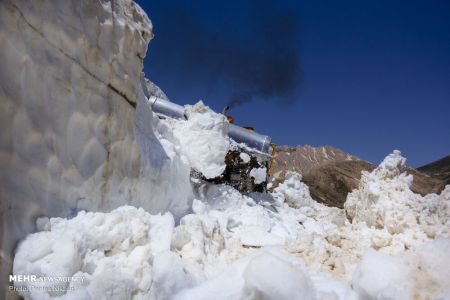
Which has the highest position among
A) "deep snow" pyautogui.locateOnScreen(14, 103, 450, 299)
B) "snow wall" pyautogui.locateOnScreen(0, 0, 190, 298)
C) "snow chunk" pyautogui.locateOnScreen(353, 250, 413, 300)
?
"snow wall" pyautogui.locateOnScreen(0, 0, 190, 298)

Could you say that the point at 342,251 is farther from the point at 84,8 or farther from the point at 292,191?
the point at 292,191

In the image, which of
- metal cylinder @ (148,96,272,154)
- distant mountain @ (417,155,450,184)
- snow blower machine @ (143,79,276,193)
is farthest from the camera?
distant mountain @ (417,155,450,184)

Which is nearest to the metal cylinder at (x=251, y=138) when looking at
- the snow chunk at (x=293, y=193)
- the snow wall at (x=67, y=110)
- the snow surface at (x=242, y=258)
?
the snow chunk at (x=293, y=193)

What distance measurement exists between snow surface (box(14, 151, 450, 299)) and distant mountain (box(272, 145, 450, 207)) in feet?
26.7

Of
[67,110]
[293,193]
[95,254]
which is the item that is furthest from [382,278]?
[293,193]

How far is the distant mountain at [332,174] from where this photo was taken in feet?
44.0

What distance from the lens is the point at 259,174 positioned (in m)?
8.02

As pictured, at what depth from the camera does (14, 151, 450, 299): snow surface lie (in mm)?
1842

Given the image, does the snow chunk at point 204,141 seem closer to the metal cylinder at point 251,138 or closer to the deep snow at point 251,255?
the deep snow at point 251,255

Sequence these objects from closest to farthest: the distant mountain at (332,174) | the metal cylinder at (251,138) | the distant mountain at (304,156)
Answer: the metal cylinder at (251,138) < the distant mountain at (332,174) < the distant mountain at (304,156)

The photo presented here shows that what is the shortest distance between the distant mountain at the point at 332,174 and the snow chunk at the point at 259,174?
3280mm

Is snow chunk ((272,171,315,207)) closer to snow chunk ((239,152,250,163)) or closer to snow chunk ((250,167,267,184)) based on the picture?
snow chunk ((250,167,267,184))

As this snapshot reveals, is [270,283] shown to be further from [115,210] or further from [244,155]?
[244,155]

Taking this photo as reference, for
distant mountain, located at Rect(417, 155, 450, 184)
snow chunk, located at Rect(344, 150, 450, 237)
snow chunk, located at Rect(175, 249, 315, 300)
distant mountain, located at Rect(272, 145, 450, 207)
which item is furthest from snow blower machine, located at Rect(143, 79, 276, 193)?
distant mountain, located at Rect(417, 155, 450, 184)
